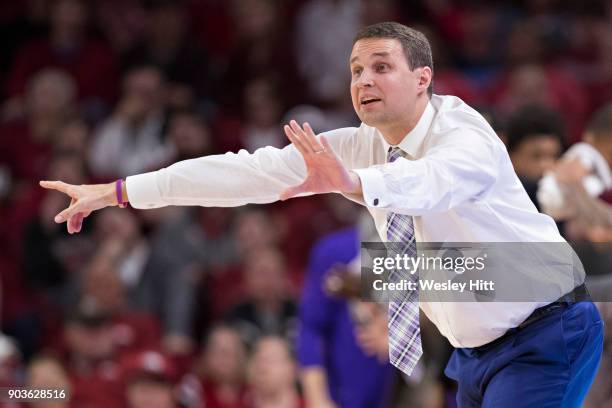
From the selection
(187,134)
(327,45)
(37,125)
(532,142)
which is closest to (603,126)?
(532,142)

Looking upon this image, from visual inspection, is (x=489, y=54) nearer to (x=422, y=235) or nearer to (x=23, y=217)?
(x=23, y=217)

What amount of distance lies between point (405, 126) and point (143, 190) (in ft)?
3.37

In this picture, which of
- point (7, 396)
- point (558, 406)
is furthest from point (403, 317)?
point (7, 396)

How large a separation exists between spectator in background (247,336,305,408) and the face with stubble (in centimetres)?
367

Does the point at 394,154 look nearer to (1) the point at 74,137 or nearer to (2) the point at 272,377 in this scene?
(2) the point at 272,377

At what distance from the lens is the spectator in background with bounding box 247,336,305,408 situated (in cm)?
788

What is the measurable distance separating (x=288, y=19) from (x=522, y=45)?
2.36 m

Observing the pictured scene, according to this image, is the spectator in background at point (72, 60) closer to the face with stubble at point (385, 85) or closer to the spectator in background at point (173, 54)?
the spectator in background at point (173, 54)

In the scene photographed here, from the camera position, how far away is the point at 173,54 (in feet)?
36.4

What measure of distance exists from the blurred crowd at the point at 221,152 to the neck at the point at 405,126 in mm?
1716

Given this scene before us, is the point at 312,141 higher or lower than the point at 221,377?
higher

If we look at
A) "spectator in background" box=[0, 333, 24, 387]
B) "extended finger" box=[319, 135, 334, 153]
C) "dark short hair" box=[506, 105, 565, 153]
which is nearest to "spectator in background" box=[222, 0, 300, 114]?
"spectator in background" box=[0, 333, 24, 387]

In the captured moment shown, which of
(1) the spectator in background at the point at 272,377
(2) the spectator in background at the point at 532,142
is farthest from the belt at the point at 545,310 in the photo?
(1) the spectator in background at the point at 272,377

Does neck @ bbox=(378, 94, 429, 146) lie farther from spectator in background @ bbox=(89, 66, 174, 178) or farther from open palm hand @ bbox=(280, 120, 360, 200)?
spectator in background @ bbox=(89, 66, 174, 178)
